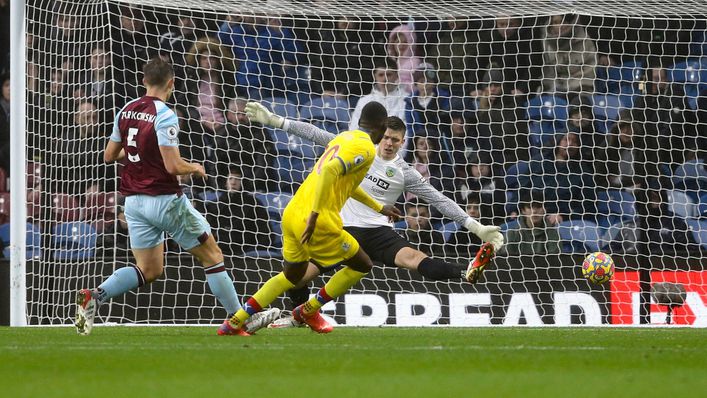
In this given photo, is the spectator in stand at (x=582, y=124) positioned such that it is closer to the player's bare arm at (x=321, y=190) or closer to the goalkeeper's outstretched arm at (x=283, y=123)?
the goalkeeper's outstretched arm at (x=283, y=123)

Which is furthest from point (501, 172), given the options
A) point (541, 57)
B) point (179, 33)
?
point (179, 33)

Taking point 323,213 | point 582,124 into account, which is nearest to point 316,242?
point 323,213

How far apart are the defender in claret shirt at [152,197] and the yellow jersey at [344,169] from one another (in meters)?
0.71

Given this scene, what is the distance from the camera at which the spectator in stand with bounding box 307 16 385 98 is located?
44.3ft

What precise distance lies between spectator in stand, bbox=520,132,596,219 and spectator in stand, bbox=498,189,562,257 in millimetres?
341

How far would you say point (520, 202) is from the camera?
1309cm

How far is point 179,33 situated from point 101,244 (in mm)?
2560

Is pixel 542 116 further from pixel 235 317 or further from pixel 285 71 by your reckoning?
pixel 235 317

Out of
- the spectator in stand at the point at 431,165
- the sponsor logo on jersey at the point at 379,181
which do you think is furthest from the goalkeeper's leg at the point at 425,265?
the spectator in stand at the point at 431,165

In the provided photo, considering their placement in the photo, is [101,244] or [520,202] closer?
[101,244]

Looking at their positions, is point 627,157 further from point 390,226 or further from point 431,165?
point 390,226

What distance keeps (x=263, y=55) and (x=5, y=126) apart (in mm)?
2907

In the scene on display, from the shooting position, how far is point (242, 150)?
1298cm

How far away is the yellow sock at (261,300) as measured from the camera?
25.4ft
